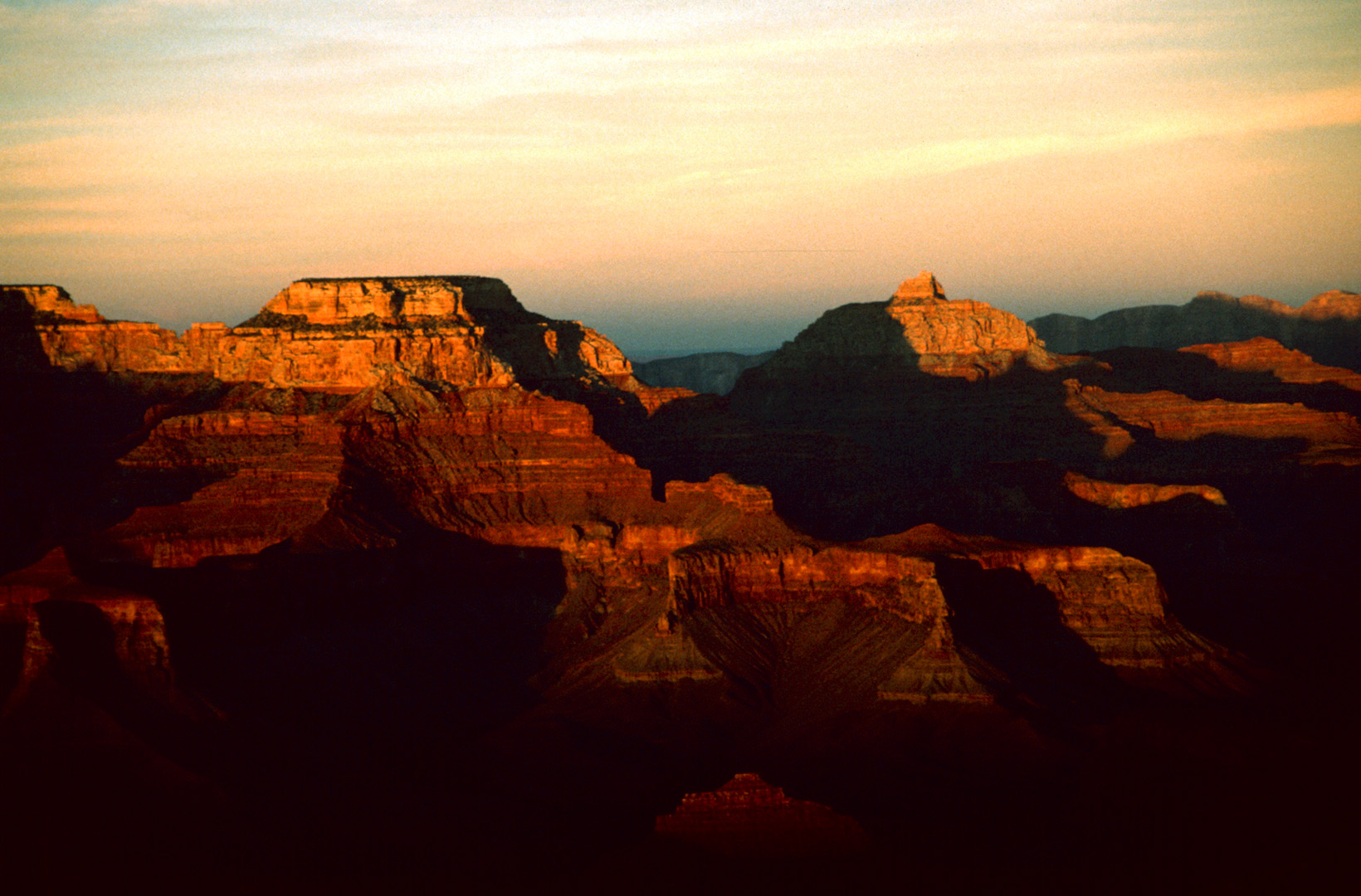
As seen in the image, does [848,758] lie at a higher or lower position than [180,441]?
lower

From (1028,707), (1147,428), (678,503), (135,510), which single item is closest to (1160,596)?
(1028,707)

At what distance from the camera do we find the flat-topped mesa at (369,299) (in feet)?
448

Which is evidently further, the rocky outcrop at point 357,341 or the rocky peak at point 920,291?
the rocky peak at point 920,291

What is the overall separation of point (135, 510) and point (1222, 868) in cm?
7080

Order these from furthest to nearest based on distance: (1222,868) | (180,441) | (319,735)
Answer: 1. (180,441)
2. (319,735)
3. (1222,868)

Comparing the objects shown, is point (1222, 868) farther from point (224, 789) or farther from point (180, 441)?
point (180, 441)

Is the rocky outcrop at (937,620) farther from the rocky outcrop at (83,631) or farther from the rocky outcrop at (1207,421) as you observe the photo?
the rocky outcrop at (1207,421)

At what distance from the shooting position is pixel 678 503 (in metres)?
106

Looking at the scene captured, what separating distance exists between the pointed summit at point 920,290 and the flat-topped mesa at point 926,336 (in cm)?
8

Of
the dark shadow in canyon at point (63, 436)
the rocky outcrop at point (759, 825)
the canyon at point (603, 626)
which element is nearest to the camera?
the rocky outcrop at point (759, 825)

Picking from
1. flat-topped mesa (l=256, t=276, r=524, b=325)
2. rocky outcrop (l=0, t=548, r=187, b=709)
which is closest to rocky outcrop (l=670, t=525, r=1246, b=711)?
rocky outcrop (l=0, t=548, r=187, b=709)

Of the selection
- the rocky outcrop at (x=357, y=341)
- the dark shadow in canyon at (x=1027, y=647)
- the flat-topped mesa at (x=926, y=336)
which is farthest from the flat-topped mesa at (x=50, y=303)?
the dark shadow in canyon at (x=1027, y=647)

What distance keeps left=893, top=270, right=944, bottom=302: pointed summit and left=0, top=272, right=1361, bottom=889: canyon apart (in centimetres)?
3896

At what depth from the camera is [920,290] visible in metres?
190
